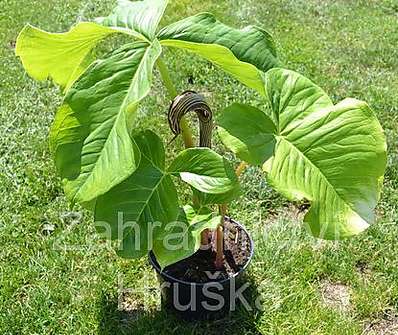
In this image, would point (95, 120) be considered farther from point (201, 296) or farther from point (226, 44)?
point (201, 296)

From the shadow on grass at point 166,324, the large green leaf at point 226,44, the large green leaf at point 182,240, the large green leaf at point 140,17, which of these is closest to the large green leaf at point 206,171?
the large green leaf at point 182,240

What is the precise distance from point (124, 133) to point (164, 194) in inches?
12.2

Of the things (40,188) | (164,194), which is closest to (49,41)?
(164,194)

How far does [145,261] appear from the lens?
2.42 metres

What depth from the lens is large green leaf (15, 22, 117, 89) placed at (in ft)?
5.43

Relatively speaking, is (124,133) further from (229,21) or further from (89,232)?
(229,21)

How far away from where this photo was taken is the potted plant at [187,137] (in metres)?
1.54

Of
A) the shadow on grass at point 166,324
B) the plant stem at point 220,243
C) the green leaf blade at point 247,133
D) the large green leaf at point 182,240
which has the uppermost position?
the green leaf blade at point 247,133

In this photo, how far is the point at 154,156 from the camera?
1767mm

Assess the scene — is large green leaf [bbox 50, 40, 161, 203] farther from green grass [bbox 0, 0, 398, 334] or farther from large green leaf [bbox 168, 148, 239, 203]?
green grass [bbox 0, 0, 398, 334]

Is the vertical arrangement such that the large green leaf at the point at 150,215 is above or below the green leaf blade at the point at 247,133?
below

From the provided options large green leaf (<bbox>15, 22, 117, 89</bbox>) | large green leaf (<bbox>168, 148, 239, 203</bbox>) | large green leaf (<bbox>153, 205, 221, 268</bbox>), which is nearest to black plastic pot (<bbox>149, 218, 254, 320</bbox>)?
large green leaf (<bbox>153, 205, 221, 268</bbox>)

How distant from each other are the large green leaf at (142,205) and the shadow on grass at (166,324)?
557mm

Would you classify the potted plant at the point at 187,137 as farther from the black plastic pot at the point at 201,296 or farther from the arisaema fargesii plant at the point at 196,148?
the black plastic pot at the point at 201,296
